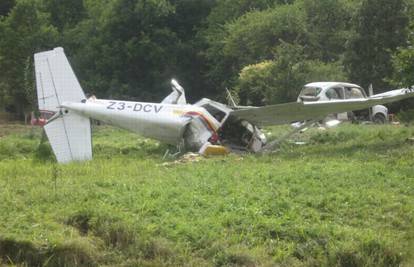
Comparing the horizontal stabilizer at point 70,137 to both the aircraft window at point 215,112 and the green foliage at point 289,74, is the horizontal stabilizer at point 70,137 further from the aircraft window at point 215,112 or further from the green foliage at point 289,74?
the green foliage at point 289,74

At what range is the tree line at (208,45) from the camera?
1287 inches

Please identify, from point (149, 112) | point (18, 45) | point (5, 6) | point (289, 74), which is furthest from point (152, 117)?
point (5, 6)

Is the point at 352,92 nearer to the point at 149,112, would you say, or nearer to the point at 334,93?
the point at 334,93

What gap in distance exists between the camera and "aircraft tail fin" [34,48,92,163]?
1648 cm

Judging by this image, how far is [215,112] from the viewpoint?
→ 18.4 m

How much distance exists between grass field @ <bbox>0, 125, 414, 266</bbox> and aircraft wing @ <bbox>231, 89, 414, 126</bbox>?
371 cm

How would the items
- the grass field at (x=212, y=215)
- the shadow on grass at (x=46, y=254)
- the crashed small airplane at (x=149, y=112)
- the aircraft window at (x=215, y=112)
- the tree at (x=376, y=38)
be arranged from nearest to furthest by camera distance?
the shadow on grass at (x=46, y=254) → the grass field at (x=212, y=215) → the crashed small airplane at (x=149, y=112) → the aircraft window at (x=215, y=112) → the tree at (x=376, y=38)

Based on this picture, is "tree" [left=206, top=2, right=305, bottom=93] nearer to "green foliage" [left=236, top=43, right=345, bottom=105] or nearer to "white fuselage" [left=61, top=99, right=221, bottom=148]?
"green foliage" [left=236, top=43, right=345, bottom=105]

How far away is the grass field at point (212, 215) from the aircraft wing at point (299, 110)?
3.71m

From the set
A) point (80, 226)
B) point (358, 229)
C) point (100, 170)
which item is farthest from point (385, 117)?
point (80, 226)

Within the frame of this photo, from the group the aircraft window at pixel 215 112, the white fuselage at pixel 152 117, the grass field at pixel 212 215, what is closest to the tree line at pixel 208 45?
the aircraft window at pixel 215 112

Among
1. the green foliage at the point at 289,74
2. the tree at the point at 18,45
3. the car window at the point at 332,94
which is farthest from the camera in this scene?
the tree at the point at 18,45

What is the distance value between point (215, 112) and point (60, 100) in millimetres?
4111

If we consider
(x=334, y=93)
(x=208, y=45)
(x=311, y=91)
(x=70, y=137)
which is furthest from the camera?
(x=208, y=45)
